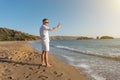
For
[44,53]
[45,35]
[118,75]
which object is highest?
[45,35]

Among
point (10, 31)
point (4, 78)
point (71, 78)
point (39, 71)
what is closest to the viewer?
point (4, 78)

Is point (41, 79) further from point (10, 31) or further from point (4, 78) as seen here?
point (10, 31)

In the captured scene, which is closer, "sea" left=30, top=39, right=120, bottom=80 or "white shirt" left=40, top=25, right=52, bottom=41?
"sea" left=30, top=39, right=120, bottom=80

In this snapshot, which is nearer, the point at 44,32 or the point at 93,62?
the point at 44,32

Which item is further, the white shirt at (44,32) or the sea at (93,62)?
the white shirt at (44,32)

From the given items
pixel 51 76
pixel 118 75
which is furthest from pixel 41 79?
pixel 118 75

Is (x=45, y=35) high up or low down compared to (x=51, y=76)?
up

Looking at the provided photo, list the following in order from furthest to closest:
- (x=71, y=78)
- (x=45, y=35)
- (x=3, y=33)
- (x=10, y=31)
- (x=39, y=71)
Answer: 1. (x=10, y=31)
2. (x=3, y=33)
3. (x=45, y=35)
4. (x=39, y=71)
5. (x=71, y=78)

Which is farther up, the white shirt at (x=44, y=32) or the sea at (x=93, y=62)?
the white shirt at (x=44, y=32)

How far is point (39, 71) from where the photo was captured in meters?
7.69

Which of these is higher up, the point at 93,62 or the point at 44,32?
the point at 44,32

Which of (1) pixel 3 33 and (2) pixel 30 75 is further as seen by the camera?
(1) pixel 3 33

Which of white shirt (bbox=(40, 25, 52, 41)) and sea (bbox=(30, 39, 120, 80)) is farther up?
white shirt (bbox=(40, 25, 52, 41))

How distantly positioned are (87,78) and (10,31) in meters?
170
